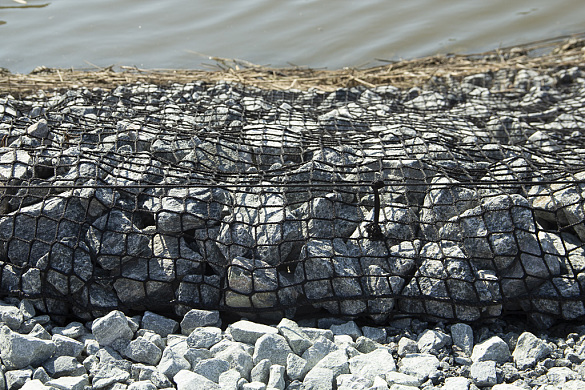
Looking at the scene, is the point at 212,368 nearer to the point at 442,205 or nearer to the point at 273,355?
the point at 273,355

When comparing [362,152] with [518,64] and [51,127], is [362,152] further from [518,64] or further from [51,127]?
[518,64]

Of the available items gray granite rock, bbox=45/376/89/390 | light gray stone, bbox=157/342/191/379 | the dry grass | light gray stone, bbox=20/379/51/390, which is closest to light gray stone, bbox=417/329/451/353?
light gray stone, bbox=157/342/191/379

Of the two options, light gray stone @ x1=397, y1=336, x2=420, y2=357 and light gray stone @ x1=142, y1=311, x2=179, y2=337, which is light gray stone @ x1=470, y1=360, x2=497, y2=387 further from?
light gray stone @ x1=142, y1=311, x2=179, y2=337

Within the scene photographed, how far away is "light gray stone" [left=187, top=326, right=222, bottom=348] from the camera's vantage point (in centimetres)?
239

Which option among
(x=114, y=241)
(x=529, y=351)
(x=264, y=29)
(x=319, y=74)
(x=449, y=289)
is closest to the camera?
(x=529, y=351)

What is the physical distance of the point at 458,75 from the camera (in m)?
6.07

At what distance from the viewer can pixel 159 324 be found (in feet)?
8.46

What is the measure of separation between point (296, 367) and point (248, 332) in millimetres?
263

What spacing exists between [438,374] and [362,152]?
154 centimetres

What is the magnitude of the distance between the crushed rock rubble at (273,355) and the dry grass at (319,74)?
10.8 ft

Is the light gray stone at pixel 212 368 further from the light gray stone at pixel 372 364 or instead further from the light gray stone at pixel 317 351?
the light gray stone at pixel 372 364

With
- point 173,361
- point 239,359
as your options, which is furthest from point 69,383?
point 239,359

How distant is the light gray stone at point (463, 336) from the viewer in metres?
2.47

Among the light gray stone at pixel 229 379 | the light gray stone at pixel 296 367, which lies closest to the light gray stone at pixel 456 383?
the light gray stone at pixel 296 367
